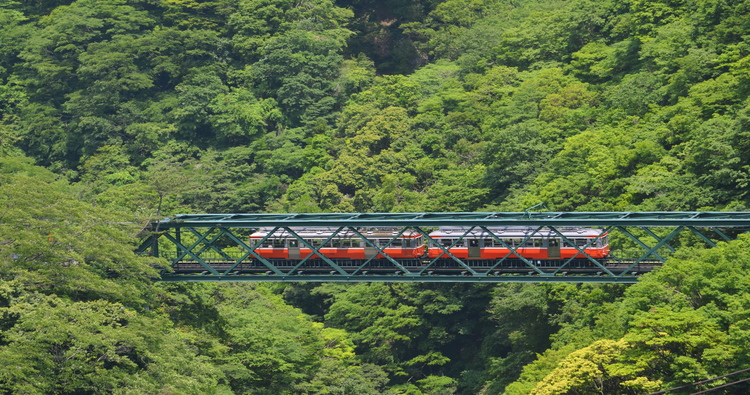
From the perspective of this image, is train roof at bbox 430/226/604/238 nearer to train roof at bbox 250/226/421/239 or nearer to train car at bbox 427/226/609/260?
train car at bbox 427/226/609/260

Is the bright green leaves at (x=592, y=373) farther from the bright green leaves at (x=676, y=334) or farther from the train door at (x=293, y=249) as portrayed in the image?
the train door at (x=293, y=249)

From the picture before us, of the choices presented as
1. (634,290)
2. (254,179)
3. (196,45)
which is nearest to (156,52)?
(196,45)

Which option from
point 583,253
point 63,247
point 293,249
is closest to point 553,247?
point 583,253

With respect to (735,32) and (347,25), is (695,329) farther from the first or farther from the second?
(347,25)

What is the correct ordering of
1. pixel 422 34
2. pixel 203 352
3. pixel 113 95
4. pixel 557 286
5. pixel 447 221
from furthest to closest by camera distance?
pixel 422 34
pixel 113 95
pixel 557 286
pixel 203 352
pixel 447 221

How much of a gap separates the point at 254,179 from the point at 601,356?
4148 centimetres

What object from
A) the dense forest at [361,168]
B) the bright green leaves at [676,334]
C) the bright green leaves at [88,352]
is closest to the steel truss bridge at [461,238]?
the dense forest at [361,168]

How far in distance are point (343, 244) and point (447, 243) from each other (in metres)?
4.89

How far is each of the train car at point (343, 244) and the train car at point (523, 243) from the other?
1.23 m

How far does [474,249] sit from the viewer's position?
128 feet

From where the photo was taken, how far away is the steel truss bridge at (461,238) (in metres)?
34.3

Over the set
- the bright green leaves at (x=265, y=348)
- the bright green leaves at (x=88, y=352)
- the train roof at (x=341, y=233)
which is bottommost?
the bright green leaves at (x=265, y=348)

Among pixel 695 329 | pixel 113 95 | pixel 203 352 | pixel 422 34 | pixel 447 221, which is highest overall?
pixel 422 34

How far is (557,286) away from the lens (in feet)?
139
